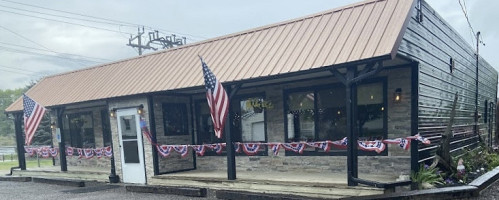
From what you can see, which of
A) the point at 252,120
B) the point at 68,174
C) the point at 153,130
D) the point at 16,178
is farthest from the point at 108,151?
the point at 252,120

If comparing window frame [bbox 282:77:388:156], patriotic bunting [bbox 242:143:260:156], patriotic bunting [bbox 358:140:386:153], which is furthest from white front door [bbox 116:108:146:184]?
patriotic bunting [bbox 358:140:386:153]

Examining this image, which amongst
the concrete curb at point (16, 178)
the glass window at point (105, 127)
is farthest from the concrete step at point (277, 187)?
the concrete curb at point (16, 178)

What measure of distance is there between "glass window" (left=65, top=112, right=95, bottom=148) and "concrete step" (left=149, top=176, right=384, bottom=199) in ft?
17.5

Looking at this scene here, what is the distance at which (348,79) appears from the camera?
615cm

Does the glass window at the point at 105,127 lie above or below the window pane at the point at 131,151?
above

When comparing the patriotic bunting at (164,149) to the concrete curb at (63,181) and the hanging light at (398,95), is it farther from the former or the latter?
the hanging light at (398,95)

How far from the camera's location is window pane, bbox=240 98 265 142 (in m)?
9.03

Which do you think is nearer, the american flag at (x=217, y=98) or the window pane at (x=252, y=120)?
the american flag at (x=217, y=98)

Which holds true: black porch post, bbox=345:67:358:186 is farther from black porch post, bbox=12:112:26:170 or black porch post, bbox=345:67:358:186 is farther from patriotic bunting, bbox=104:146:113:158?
black porch post, bbox=12:112:26:170

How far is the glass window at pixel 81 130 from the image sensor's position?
13009 millimetres

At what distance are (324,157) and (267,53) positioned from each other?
115 inches

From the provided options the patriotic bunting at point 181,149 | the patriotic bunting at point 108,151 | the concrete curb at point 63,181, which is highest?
the patriotic bunting at point 108,151

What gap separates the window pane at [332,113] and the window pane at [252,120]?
5.46 feet

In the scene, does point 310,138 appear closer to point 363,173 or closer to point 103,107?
point 363,173
